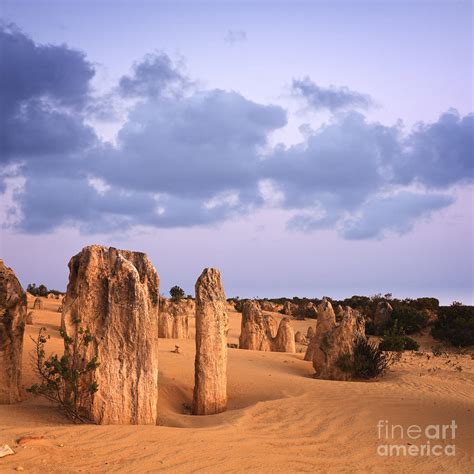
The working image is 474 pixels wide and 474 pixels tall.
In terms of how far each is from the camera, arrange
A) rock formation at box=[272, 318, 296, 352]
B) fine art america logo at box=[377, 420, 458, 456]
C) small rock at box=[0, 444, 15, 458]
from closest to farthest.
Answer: small rock at box=[0, 444, 15, 458] < fine art america logo at box=[377, 420, 458, 456] < rock formation at box=[272, 318, 296, 352]

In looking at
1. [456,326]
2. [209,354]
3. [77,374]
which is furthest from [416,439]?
[456,326]

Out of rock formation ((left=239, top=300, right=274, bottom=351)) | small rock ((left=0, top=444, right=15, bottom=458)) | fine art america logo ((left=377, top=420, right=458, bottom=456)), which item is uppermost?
rock formation ((left=239, top=300, right=274, bottom=351))

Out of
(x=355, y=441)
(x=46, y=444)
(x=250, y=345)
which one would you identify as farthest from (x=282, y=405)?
(x=250, y=345)

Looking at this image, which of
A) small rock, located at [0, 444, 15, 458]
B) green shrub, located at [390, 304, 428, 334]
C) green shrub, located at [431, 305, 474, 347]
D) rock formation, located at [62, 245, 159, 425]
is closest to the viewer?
small rock, located at [0, 444, 15, 458]

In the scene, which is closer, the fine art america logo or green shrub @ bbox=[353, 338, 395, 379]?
the fine art america logo

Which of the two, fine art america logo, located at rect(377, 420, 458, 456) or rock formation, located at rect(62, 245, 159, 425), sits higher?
rock formation, located at rect(62, 245, 159, 425)

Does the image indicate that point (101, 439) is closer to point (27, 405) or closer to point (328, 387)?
point (27, 405)

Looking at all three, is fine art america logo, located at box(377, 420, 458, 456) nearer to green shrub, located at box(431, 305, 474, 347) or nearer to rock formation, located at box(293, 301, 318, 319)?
green shrub, located at box(431, 305, 474, 347)

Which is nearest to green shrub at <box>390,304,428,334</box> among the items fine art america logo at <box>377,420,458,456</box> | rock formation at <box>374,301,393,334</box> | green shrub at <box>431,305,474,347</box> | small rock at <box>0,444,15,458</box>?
rock formation at <box>374,301,393,334</box>

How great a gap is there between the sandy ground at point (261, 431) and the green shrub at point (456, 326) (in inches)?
558

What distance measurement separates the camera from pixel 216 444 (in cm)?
788

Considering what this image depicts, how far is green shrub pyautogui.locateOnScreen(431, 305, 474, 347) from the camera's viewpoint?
89.2ft

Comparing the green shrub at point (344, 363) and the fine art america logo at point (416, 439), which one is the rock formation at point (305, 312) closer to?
the green shrub at point (344, 363)

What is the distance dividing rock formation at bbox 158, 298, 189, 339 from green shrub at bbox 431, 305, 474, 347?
14.1 meters
